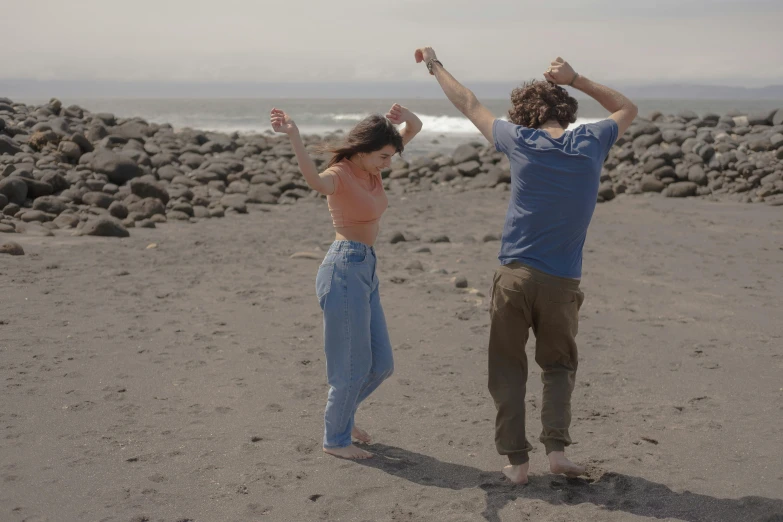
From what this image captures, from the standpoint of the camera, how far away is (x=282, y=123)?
4.21 m

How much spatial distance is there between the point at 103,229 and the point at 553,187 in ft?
30.9

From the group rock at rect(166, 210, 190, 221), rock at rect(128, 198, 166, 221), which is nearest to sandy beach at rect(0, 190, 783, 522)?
rock at rect(128, 198, 166, 221)

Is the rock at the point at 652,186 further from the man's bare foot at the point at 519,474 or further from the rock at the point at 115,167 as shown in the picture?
the man's bare foot at the point at 519,474

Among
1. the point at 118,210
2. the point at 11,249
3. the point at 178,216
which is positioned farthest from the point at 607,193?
the point at 11,249

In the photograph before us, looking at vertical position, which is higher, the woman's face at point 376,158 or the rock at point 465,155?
the woman's face at point 376,158

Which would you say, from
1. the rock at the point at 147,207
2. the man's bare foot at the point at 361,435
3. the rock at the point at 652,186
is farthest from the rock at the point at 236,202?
the man's bare foot at the point at 361,435

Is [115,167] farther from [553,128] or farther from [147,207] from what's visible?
[553,128]

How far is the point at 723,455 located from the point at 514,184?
1.88m

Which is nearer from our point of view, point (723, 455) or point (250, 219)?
point (723, 455)

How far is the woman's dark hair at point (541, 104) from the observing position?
3.98 metres

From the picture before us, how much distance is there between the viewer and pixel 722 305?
830 centimetres

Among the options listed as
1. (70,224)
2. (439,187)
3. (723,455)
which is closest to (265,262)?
(70,224)

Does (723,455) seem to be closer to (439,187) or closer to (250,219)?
(250,219)

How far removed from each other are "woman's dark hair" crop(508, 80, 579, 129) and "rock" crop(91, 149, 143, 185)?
573 inches
